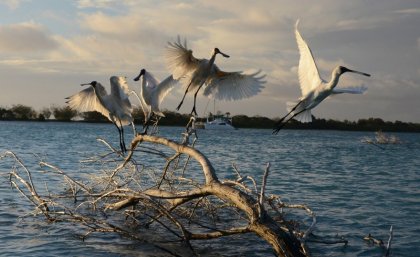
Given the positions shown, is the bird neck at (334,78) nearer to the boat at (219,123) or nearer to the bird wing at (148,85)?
the bird wing at (148,85)

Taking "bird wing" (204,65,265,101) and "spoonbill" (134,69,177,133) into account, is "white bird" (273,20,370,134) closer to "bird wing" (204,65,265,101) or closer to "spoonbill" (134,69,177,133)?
"bird wing" (204,65,265,101)

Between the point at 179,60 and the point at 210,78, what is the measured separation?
1137mm

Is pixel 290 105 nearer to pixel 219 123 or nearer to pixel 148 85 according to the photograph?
pixel 148 85

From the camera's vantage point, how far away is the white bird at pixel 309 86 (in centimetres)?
1052

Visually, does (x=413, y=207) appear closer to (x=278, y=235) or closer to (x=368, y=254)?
(x=368, y=254)

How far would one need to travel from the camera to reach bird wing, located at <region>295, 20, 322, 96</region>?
1083 centimetres

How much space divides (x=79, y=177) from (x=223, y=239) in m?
9.93

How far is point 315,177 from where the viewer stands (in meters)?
23.8

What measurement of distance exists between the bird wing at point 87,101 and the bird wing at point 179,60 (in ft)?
5.38

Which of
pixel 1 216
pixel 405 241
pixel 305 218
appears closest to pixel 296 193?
pixel 305 218

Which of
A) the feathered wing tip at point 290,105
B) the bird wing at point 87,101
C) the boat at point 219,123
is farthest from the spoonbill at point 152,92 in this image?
the boat at point 219,123

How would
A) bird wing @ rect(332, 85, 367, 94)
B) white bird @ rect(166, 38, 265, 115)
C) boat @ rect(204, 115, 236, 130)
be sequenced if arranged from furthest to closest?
boat @ rect(204, 115, 236, 130)
white bird @ rect(166, 38, 265, 115)
bird wing @ rect(332, 85, 367, 94)

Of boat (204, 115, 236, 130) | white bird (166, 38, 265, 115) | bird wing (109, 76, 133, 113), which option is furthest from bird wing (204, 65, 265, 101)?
boat (204, 115, 236, 130)

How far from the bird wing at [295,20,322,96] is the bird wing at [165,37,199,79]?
231 centimetres
